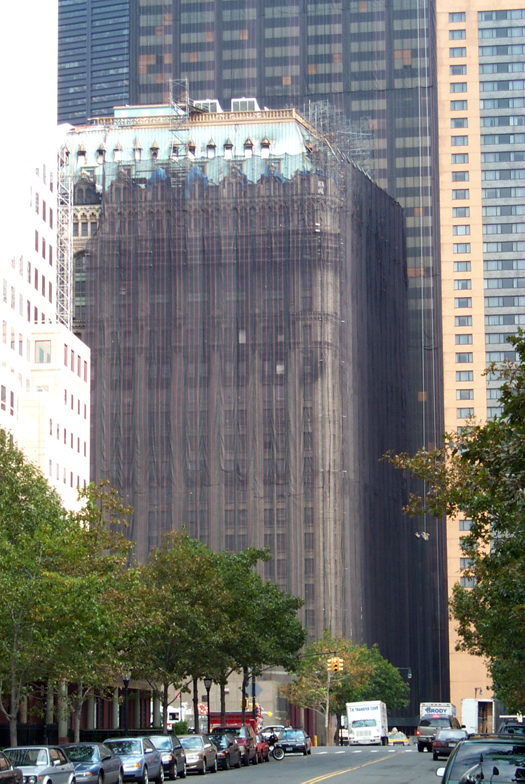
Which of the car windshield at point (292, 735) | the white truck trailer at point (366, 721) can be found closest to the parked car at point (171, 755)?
the car windshield at point (292, 735)

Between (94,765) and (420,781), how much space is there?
1070 centimetres

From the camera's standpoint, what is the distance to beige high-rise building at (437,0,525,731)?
160m

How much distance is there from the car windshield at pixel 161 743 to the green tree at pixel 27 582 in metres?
4.99

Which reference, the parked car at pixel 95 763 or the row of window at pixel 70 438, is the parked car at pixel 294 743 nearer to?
the parked car at pixel 95 763

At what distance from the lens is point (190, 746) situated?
51875 millimetres

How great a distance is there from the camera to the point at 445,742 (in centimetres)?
5800

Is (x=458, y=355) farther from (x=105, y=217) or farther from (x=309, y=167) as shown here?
(x=105, y=217)

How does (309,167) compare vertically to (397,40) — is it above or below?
below

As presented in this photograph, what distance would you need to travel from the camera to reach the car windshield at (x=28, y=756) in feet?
112

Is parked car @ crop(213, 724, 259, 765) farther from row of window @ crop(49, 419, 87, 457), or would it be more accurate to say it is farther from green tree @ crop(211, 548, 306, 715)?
row of window @ crop(49, 419, 87, 457)

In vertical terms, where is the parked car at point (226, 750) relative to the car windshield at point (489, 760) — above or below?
below

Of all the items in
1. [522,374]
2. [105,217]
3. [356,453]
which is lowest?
[522,374]

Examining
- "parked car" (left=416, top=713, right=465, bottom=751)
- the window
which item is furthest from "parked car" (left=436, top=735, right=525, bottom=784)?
the window

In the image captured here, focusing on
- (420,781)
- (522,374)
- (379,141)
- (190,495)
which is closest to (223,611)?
(420,781)
